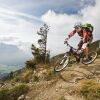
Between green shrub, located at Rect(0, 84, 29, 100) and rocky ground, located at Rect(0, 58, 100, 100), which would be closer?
rocky ground, located at Rect(0, 58, 100, 100)

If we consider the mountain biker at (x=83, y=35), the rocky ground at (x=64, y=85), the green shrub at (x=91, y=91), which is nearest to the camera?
the green shrub at (x=91, y=91)

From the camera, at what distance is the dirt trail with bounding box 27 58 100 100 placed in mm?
13990

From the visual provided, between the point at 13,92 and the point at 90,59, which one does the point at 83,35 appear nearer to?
the point at 90,59

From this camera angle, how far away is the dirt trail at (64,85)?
13990 millimetres

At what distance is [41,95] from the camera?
14.7 meters

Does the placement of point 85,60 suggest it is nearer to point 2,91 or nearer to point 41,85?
point 41,85

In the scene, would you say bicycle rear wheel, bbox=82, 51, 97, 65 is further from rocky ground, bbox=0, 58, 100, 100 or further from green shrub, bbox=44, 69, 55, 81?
green shrub, bbox=44, 69, 55, 81

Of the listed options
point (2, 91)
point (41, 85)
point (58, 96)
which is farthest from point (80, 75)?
point (2, 91)

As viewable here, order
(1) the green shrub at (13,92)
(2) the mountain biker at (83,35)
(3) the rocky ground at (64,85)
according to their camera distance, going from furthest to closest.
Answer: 1. (2) the mountain biker at (83,35)
2. (1) the green shrub at (13,92)
3. (3) the rocky ground at (64,85)

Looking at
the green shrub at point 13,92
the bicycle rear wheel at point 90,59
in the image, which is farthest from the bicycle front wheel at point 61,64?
the green shrub at point 13,92

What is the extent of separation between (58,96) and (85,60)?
6699 millimetres

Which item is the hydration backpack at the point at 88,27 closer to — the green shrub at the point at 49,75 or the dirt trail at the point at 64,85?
the dirt trail at the point at 64,85

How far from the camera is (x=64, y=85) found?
15.3m

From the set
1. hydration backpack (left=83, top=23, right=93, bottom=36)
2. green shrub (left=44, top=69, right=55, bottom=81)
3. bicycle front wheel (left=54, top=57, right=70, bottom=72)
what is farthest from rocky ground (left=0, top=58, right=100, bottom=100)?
hydration backpack (left=83, top=23, right=93, bottom=36)
